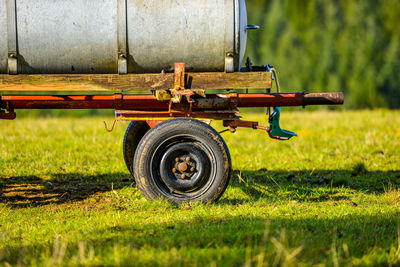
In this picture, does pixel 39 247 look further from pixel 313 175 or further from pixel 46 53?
pixel 313 175

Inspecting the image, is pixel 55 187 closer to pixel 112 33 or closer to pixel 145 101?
pixel 145 101

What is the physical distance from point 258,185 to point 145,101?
2227mm

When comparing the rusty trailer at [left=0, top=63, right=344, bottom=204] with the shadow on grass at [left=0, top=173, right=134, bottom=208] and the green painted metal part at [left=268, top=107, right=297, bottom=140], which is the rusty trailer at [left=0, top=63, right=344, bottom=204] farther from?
the shadow on grass at [left=0, top=173, right=134, bottom=208]

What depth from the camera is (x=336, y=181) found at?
25.5ft

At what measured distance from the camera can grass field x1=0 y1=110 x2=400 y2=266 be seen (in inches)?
158

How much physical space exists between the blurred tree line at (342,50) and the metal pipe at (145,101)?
4559cm

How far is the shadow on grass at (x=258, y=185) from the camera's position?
6816 mm

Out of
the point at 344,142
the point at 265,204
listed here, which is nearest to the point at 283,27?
the point at 344,142

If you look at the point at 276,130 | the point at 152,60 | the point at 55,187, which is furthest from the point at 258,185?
the point at 55,187

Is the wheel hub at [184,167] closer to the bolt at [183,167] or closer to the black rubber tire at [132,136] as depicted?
the bolt at [183,167]

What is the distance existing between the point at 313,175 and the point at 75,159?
13.8ft

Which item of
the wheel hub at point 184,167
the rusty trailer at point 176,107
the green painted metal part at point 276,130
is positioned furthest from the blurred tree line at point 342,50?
the wheel hub at point 184,167

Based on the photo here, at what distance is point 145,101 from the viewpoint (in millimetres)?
6152

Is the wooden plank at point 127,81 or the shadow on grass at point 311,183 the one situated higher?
the wooden plank at point 127,81
